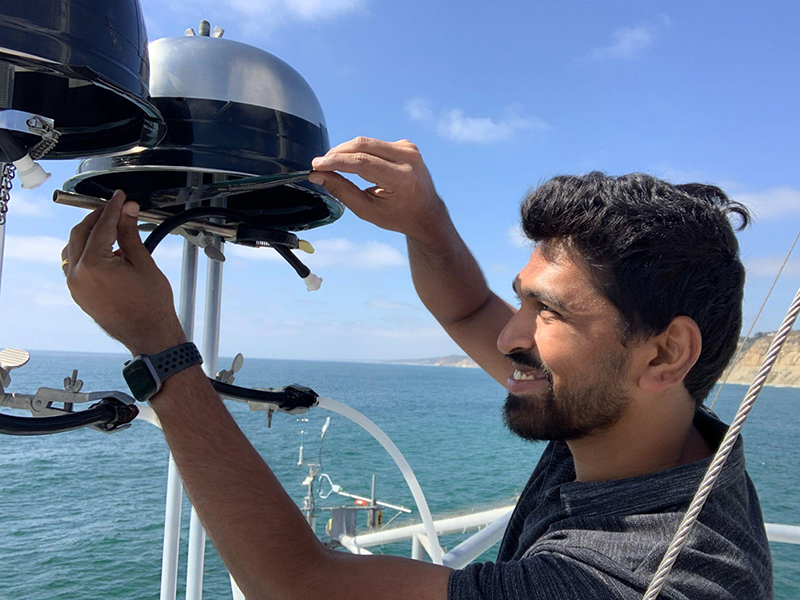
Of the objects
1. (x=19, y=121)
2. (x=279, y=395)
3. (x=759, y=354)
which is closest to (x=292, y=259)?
(x=279, y=395)

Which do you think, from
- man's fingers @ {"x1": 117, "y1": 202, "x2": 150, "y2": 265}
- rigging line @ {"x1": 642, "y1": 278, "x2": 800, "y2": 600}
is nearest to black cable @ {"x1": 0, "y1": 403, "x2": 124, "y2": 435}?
man's fingers @ {"x1": 117, "y1": 202, "x2": 150, "y2": 265}

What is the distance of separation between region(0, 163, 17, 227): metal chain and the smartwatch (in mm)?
263

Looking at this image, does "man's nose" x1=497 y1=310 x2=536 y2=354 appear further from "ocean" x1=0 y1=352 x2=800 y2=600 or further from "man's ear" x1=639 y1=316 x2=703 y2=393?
"ocean" x1=0 y1=352 x2=800 y2=600

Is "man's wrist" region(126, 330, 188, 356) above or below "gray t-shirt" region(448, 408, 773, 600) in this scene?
above

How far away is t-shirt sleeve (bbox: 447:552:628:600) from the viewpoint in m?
0.85

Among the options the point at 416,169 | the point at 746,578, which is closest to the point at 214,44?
the point at 416,169

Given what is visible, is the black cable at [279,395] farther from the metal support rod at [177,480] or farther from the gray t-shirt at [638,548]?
the gray t-shirt at [638,548]

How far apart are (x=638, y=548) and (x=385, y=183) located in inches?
28.2

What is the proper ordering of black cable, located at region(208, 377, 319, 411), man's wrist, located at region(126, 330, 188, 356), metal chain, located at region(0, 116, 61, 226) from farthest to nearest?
black cable, located at region(208, 377, 319, 411) < man's wrist, located at region(126, 330, 188, 356) < metal chain, located at region(0, 116, 61, 226)

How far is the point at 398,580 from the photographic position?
2.85 ft

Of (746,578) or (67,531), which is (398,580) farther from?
(67,531)

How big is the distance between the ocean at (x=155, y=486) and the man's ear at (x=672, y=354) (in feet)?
9.00

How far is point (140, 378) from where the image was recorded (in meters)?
0.88

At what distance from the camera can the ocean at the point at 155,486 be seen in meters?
14.6
